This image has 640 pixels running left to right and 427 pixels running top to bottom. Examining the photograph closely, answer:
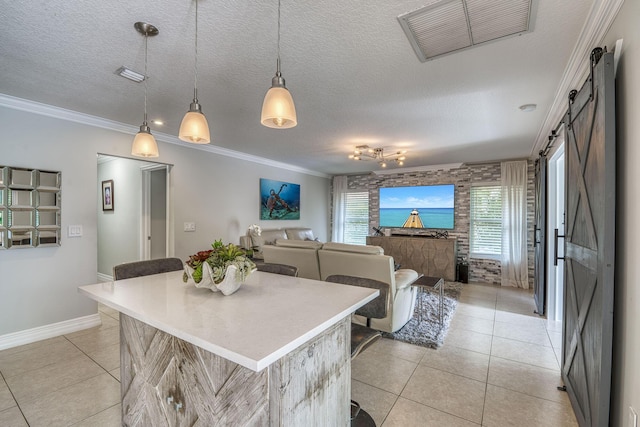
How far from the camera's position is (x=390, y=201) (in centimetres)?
700

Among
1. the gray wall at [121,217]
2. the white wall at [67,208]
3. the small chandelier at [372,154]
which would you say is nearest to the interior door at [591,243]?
the small chandelier at [372,154]

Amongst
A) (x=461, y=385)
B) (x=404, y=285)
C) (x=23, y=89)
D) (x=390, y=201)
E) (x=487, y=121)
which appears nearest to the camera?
(x=461, y=385)

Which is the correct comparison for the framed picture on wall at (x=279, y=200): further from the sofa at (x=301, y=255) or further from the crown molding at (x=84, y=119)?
the sofa at (x=301, y=255)

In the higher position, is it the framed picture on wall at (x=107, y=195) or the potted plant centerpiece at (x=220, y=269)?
the framed picture on wall at (x=107, y=195)

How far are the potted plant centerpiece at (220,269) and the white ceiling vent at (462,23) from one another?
170 centimetres

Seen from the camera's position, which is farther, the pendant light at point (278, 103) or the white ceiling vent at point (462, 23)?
the white ceiling vent at point (462, 23)

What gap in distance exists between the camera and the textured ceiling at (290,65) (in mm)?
1633

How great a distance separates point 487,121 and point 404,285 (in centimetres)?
224

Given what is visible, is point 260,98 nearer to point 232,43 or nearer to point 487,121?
point 232,43

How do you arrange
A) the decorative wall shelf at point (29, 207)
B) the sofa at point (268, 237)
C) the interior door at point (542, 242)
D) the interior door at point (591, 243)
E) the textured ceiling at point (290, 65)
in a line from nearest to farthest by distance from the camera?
the interior door at point (591, 243), the textured ceiling at point (290, 65), the decorative wall shelf at point (29, 207), the interior door at point (542, 242), the sofa at point (268, 237)

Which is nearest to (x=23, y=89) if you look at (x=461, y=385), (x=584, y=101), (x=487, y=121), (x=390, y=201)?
(x=584, y=101)

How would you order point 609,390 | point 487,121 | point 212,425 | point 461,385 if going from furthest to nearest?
point 487,121
point 461,385
point 609,390
point 212,425

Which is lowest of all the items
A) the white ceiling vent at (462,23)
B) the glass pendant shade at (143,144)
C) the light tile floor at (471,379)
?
the light tile floor at (471,379)

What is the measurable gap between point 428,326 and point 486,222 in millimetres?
3523
